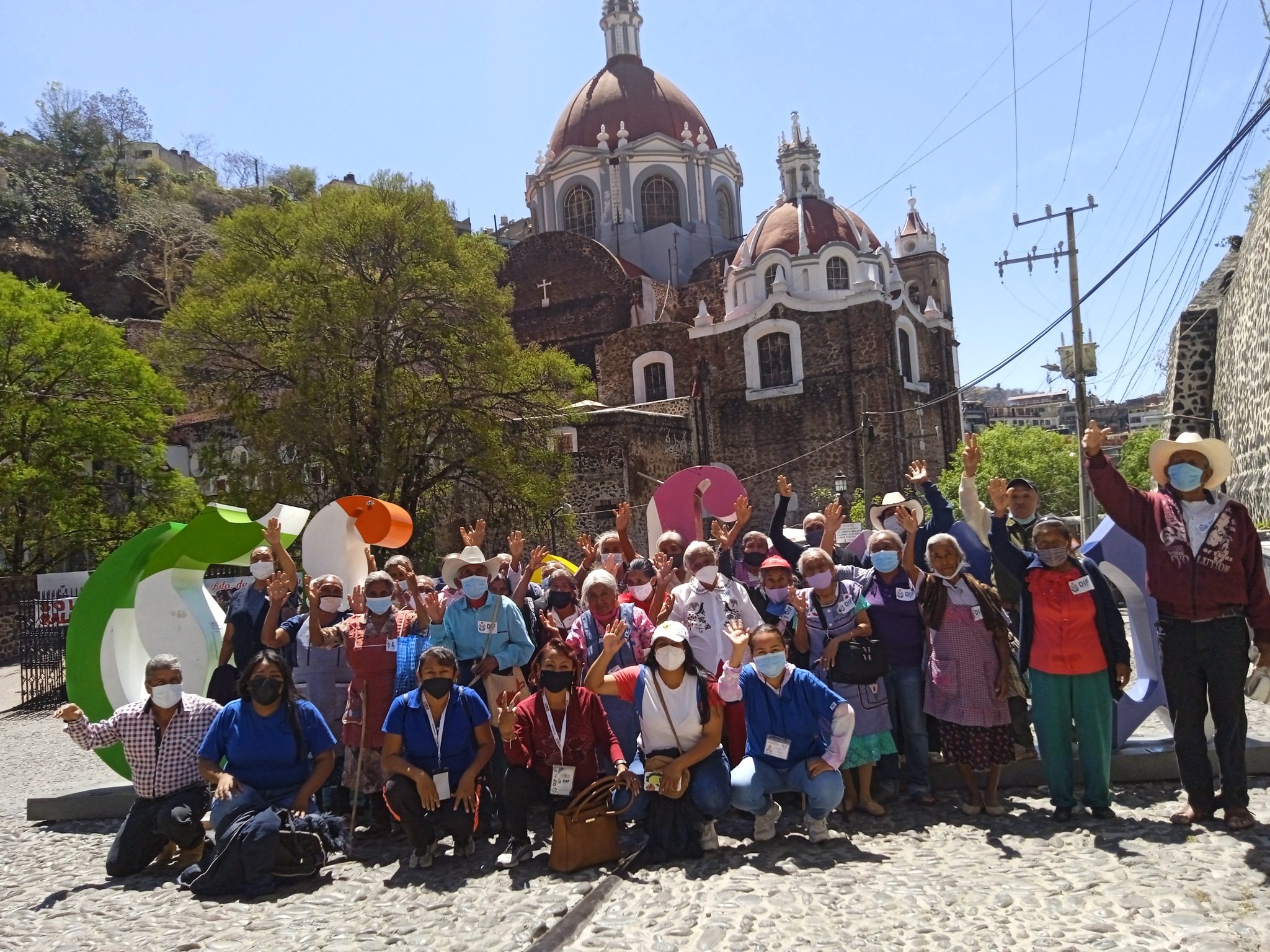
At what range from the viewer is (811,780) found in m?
5.13

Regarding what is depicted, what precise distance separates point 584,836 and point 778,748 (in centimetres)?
111

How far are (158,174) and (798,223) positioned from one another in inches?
1479

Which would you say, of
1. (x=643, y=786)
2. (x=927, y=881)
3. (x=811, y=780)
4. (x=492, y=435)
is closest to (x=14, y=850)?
(x=643, y=786)

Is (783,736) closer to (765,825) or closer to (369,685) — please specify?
(765,825)

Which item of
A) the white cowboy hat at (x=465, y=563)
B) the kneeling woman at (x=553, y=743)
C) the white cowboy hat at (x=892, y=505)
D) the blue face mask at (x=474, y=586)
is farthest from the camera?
the white cowboy hat at (x=892, y=505)

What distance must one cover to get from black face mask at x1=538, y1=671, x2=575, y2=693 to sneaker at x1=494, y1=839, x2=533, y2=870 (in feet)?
2.70

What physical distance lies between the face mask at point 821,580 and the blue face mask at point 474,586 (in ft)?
6.60

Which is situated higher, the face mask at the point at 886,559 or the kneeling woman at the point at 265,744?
the face mask at the point at 886,559

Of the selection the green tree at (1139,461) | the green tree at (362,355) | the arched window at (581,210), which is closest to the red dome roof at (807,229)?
the arched window at (581,210)

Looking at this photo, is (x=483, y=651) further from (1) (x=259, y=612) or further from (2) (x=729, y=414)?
(2) (x=729, y=414)

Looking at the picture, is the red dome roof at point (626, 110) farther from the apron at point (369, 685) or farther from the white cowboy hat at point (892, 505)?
the apron at point (369, 685)

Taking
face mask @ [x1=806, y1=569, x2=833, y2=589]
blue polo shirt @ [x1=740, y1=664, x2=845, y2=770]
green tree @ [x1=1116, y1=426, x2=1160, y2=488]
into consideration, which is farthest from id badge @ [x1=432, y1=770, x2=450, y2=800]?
green tree @ [x1=1116, y1=426, x2=1160, y2=488]

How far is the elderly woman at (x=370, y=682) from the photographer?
19.4ft

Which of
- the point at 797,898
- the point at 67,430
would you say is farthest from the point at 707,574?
the point at 67,430
